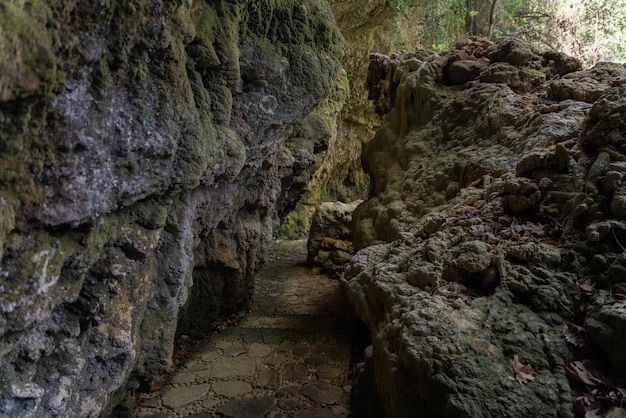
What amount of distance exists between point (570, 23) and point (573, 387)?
35.3 ft

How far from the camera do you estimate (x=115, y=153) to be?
2.46m

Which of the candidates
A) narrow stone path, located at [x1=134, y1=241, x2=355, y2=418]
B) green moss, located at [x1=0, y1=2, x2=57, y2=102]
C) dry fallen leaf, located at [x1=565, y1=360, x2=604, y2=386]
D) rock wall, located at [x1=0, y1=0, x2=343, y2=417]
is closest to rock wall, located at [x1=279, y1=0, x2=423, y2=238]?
narrow stone path, located at [x1=134, y1=241, x2=355, y2=418]

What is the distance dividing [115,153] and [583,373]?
308 cm

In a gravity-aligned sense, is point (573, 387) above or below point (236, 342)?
above

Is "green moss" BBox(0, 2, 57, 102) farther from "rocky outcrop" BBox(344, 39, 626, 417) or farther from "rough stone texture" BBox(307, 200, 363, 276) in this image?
"rough stone texture" BBox(307, 200, 363, 276)

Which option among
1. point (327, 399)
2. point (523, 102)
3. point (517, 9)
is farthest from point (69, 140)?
point (517, 9)

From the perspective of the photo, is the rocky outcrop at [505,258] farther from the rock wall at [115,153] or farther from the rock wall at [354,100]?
the rock wall at [354,100]

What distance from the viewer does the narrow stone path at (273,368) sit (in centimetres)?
446

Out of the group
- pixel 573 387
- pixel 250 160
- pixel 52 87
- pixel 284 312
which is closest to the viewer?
pixel 52 87

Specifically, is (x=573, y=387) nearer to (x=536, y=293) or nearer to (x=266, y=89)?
(x=536, y=293)

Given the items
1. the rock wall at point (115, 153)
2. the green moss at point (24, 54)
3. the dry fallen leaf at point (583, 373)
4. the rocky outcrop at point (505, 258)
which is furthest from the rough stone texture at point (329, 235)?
the green moss at point (24, 54)

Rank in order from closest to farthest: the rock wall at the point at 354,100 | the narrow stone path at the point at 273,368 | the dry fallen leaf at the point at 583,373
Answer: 1. the dry fallen leaf at the point at 583,373
2. the narrow stone path at the point at 273,368
3. the rock wall at the point at 354,100

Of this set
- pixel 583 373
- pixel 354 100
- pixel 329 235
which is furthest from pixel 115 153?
pixel 354 100

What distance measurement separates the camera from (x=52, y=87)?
186 centimetres
